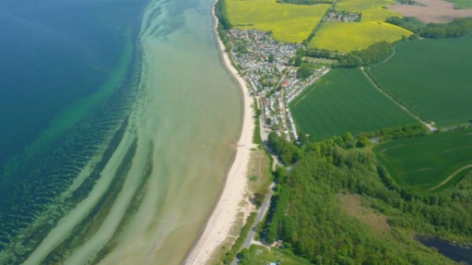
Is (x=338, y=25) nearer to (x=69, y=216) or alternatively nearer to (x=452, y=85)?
(x=452, y=85)

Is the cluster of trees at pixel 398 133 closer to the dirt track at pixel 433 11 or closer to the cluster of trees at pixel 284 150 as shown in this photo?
the cluster of trees at pixel 284 150

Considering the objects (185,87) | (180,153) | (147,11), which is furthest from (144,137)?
(147,11)

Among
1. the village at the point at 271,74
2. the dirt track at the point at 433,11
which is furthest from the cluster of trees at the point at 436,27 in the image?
the village at the point at 271,74

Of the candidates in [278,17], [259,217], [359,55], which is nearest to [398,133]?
[259,217]

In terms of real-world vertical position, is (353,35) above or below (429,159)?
above

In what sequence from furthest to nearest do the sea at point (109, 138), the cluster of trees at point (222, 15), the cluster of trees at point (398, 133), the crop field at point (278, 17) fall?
the cluster of trees at point (222, 15) → the crop field at point (278, 17) → the cluster of trees at point (398, 133) → the sea at point (109, 138)

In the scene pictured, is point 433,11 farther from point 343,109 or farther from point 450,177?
point 450,177
